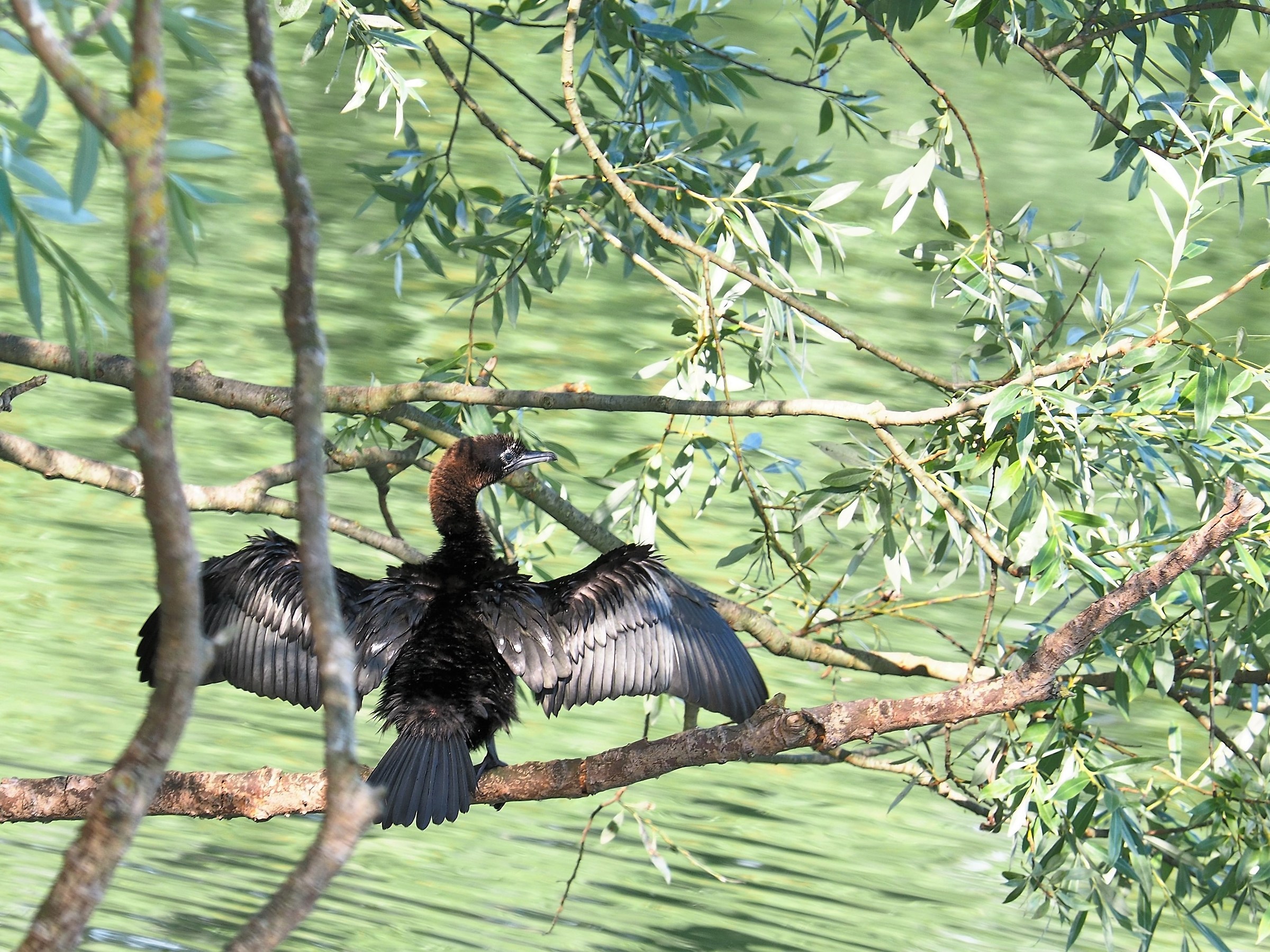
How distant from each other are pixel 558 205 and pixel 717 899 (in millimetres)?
2412

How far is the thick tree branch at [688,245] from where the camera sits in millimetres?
3074

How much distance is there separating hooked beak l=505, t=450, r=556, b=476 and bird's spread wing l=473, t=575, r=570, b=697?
1.54 ft

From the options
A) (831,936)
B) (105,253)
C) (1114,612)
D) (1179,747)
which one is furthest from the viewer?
(105,253)

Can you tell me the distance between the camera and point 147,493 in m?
0.83

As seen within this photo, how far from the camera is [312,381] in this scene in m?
0.88

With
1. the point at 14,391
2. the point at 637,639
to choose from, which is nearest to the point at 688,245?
the point at 637,639

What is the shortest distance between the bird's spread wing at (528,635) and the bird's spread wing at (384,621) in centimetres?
13

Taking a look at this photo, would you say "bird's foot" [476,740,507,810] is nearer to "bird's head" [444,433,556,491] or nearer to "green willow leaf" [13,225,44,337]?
"bird's head" [444,433,556,491]

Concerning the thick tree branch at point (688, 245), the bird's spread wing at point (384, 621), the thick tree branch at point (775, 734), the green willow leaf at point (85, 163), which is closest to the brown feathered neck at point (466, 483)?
the bird's spread wing at point (384, 621)

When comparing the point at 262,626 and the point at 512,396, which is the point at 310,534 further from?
the point at 512,396

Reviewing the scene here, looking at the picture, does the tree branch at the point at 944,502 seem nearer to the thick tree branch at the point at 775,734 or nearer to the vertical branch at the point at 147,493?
the thick tree branch at the point at 775,734

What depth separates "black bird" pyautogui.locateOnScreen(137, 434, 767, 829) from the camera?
9.59 feet

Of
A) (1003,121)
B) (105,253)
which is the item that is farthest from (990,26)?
(1003,121)

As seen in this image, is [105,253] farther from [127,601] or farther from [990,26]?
[990,26]
